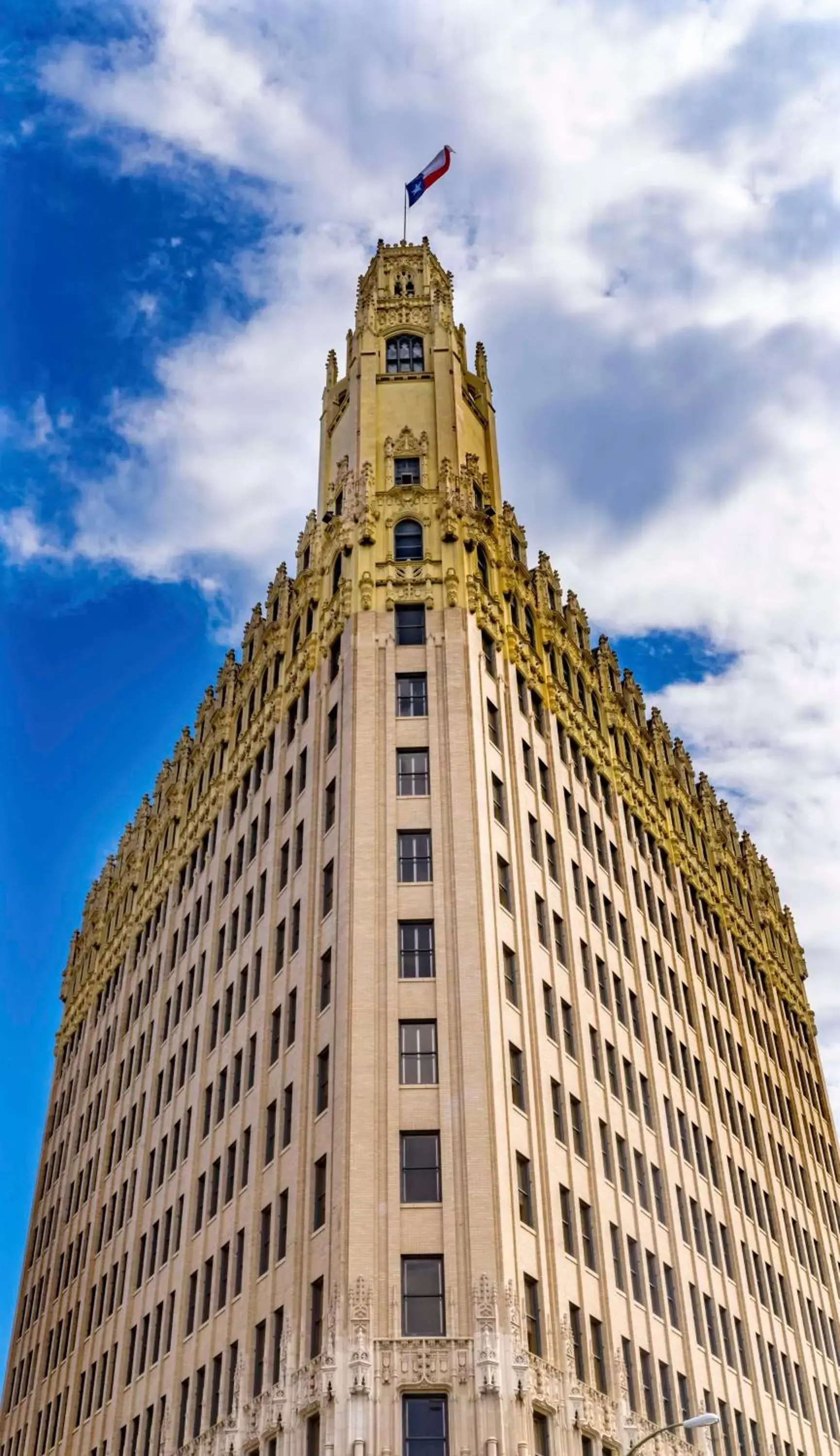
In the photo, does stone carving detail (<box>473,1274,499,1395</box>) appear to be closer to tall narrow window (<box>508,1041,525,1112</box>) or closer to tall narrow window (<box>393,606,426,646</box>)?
tall narrow window (<box>508,1041,525,1112</box>)

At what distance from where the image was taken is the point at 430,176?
252 feet

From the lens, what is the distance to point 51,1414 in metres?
74.9

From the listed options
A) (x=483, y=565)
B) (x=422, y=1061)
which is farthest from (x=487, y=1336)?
(x=483, y=565)

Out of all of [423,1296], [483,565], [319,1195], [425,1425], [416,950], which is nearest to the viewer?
[425,1425]

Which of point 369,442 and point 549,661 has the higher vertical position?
point 369,442

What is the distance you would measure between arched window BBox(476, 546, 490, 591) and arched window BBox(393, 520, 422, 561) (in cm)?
275

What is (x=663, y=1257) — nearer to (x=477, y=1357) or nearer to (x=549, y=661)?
(x=477, y=1357)

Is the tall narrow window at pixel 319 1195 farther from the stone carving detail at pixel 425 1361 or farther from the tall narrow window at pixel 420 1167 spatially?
the stone carving detail at pixel 425 1361

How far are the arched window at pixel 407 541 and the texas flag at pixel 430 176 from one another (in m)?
21.7

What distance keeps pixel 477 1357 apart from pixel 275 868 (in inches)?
958

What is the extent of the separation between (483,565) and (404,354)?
1492 centimetres

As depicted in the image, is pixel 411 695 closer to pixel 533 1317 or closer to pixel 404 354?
pixel 404 354

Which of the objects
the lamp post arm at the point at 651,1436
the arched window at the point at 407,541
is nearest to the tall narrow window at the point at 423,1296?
the lamp post arm at the point at 651,1436

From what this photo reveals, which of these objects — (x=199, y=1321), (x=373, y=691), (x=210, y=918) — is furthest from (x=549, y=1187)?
(x=210, y=918)
